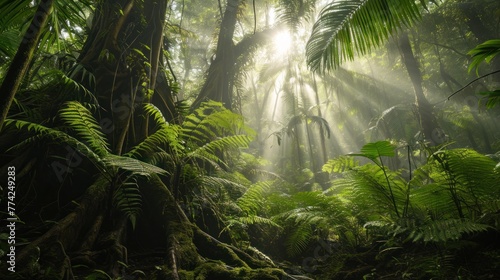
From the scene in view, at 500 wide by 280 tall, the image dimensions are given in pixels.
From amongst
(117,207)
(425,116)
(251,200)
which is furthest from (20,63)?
(425,116)

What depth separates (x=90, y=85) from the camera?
3.22 m

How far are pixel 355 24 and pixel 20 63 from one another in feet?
8.73

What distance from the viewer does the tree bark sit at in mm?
1179

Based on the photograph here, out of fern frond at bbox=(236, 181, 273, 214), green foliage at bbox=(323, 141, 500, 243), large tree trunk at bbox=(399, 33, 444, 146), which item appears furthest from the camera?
large tree trunk at bbox=(399, 33, 444, 146)

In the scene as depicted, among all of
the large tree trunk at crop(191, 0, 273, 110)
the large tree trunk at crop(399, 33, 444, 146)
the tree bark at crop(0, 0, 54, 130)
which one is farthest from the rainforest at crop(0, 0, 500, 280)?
the large tree trunk at crop(399, 33, 444, 146)

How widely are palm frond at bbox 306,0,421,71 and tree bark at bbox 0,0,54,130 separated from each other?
7.87ft

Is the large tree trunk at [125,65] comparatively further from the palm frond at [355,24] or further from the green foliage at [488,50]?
the green foliage at [488,50]

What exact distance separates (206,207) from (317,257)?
1419 mm

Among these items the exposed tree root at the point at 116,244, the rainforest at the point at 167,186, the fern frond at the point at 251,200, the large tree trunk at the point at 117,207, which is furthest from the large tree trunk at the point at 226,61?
the exposed tree root at the point at 116,244

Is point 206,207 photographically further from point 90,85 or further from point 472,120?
point 472,120

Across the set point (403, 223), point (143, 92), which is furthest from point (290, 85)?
point (403, 223)

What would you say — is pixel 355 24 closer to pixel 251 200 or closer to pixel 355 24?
pixel 355 24

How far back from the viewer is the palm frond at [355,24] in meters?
2.52

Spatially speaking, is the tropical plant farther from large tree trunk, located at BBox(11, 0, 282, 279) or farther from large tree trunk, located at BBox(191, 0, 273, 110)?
large tree trunk, located at BBox(191, 0, 273, 110)
